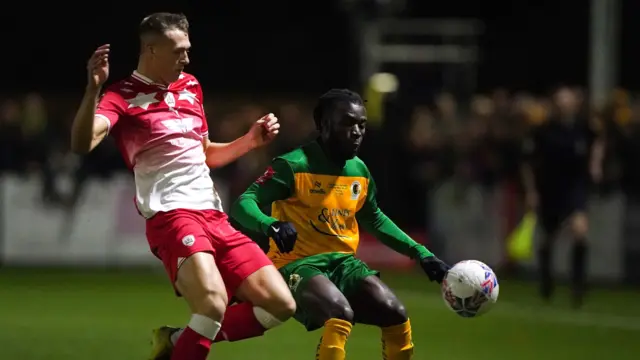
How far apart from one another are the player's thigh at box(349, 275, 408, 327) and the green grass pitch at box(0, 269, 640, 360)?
2413mm

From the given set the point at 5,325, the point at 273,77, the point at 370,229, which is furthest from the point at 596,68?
the point at 370,229

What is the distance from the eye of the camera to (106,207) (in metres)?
20.4

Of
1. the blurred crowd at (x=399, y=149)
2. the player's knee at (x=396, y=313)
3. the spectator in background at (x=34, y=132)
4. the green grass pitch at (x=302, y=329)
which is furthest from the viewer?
the spectator in background at (x=34, y=132)

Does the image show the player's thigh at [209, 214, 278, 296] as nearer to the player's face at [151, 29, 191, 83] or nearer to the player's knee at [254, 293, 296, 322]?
the player's knee at [254, 293, 296, 322]

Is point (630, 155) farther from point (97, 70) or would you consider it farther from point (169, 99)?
point (97, 70)

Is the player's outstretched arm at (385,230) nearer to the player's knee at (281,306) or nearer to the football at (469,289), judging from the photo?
the football at (469,289)

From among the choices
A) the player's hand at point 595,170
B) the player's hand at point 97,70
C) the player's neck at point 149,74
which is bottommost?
the player's hand at point 595,170

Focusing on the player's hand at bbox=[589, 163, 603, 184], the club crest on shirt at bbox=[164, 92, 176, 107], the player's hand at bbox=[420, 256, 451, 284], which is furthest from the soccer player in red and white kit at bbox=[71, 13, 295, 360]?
the player's hand at bbox=[589, 163, 603, 184]

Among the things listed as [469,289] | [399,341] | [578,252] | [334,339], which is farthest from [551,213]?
[334,339]

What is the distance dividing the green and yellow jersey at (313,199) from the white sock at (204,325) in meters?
0.81

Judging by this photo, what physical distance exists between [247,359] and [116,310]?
4272 millimetres

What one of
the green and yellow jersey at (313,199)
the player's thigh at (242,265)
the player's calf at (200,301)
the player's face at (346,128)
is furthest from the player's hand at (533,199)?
the player's calf at (200,301)

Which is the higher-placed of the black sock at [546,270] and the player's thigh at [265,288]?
the player's thigh at [265,288]

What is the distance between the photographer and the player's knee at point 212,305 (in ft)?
23.4
